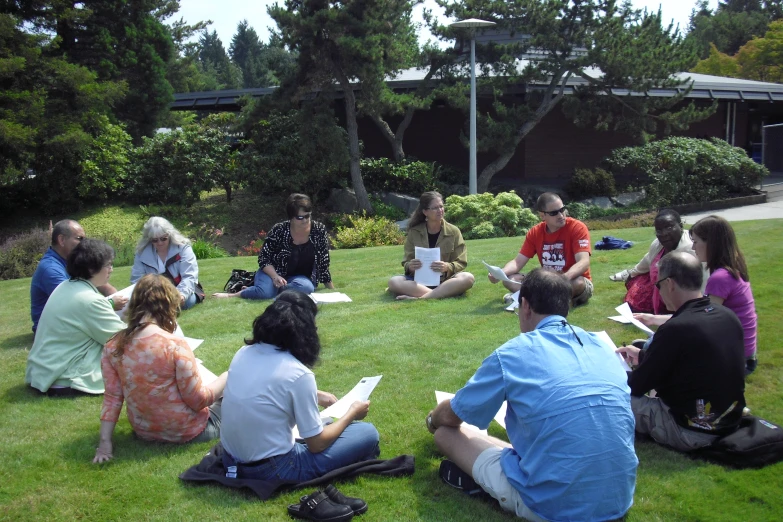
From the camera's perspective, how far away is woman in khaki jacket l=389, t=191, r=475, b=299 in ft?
27.0

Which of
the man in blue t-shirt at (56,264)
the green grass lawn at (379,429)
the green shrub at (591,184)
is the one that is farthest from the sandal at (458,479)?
the green shrub at (591,184)

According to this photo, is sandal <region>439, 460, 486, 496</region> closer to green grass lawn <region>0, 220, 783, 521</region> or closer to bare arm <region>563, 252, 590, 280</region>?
green grass lawn <region>0, 220, 783, 521</region>

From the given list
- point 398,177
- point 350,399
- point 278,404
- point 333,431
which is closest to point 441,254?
point 350,399

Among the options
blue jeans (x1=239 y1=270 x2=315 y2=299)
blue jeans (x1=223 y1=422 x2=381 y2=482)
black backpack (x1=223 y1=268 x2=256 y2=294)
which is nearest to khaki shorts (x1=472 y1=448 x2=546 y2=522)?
blue jeans (x1=223 y1=422 x2=381 y2=482)

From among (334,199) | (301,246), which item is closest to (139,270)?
(301,246)

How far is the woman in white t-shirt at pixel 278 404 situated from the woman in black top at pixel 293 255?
4.31 metres

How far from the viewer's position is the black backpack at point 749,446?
4.06 meters

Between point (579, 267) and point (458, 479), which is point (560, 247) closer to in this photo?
point (579, 267)

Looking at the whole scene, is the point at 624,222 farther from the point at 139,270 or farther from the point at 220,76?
the point at 220,76

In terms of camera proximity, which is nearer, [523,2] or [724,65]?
[523,2]

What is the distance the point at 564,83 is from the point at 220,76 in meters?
67.8

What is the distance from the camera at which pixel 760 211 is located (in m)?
18.2

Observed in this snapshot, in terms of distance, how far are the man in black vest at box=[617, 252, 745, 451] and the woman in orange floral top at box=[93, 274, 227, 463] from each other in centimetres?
280

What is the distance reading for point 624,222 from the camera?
16812mm
